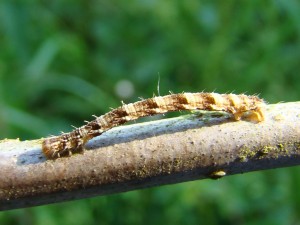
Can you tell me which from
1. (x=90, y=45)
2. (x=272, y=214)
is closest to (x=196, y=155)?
(x=272, y=214)

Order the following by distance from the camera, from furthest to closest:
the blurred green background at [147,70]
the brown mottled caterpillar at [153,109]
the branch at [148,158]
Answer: the blurred green background at [147,70] → the brown mottled caterpillar at [153,109] → the branch at [148,158]

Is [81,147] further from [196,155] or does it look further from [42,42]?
[42,42]

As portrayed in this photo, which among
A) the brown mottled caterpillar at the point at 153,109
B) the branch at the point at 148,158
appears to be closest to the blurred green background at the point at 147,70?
the brown mottled caterpillar at the point at 153,109

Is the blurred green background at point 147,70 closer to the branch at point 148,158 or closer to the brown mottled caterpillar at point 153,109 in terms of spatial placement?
the brown mottled caterpillar at point 153,109

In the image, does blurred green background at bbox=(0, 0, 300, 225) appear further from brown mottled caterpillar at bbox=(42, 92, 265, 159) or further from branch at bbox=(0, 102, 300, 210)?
branch at bbox=(0, 102, 300, 210)

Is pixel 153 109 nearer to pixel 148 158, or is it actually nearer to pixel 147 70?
pixel 148 158

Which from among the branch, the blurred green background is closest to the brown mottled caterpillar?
the branch
